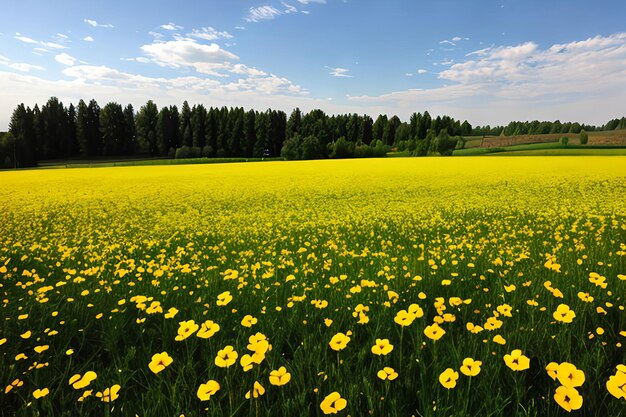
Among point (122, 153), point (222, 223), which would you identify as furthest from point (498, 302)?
point (122, 153)

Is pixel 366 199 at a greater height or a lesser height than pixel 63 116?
lesser

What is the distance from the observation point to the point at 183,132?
8981 cm

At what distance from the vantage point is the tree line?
77.7m

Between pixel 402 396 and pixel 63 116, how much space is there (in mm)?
106272

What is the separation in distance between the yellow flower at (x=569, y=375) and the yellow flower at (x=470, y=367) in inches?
13.1

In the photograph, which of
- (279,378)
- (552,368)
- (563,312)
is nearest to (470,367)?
(552,368)

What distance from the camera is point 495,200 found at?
13203 mm

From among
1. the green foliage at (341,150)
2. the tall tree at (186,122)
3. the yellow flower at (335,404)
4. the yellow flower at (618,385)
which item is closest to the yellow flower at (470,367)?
the yellow flower at (618,385)

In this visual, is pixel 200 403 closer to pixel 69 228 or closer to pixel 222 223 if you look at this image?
pixel 222 223

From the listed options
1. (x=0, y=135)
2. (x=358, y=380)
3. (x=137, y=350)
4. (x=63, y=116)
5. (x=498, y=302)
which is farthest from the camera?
(x=63, y=116)

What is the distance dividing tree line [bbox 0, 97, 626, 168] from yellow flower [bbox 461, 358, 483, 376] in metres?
70.7

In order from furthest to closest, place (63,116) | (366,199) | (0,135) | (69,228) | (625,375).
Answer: (63,116)
(0,135)
(366,199)
(69,228)
(625,375)

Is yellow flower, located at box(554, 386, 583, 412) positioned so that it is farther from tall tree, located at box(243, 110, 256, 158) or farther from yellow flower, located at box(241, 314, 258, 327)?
tall tree, located at box(243, 110, 256, 158)

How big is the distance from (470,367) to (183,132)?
97.8 m
